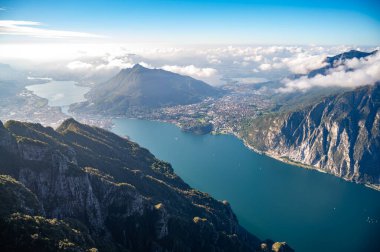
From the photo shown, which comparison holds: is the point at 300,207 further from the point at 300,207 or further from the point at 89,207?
the point at 89,207

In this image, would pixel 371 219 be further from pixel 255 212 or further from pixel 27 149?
pixel 27 149

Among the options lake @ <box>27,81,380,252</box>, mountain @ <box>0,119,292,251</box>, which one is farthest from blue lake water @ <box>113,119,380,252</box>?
mountain @ <box>0,119,292,251</box>

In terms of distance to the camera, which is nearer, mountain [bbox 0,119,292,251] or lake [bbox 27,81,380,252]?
mountain [bbox 0,119,292,251]

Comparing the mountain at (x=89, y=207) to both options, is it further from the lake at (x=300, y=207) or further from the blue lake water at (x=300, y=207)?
the blue lake water at (x=300, y=207)

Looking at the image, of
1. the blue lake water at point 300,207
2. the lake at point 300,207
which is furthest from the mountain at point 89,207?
the blue lake water at point 300,207

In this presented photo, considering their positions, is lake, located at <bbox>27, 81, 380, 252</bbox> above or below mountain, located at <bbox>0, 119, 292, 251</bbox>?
below

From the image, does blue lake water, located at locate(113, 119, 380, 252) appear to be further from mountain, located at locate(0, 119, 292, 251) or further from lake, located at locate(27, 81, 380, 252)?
mountain, located at locate(0, 119, 292, 251)

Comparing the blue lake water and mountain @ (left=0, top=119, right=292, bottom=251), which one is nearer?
mountain @ (left=0, top=119, right=292, bottom=251)

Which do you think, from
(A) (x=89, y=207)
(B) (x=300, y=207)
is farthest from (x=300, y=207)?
(A) (x=89, y=207)

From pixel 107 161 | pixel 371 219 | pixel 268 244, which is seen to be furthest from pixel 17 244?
pixel 371 219
